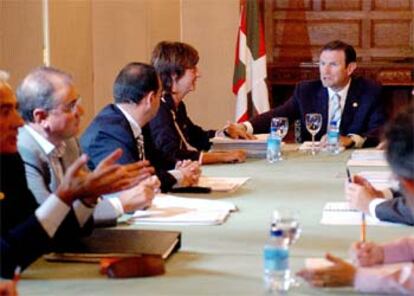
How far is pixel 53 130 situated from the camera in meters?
3.23

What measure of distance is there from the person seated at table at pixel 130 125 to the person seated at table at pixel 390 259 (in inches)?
61.4

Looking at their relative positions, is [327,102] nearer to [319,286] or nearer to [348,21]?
[348,21]

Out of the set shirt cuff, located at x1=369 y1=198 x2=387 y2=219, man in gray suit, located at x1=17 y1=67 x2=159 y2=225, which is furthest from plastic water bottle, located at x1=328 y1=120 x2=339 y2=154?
man in gray suit, located at x1=17 y1=67 x2=159 y2=225

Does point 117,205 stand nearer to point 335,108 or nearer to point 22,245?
point 22,245

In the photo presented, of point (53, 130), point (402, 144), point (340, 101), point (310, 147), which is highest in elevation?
point (402, 144)

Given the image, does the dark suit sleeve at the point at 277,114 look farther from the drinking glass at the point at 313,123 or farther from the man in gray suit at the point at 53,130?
the man in gray suit at the point at 53,130

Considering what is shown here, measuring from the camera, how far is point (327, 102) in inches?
246

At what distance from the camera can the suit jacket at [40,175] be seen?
306 centimetres

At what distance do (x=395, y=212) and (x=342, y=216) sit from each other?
0.24 m

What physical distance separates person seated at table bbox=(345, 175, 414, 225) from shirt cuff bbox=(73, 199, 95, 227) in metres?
1.04

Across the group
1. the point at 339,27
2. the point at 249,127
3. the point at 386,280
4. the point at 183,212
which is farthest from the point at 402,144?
the point at 339,27

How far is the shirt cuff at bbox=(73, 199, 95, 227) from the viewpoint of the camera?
2861 mm

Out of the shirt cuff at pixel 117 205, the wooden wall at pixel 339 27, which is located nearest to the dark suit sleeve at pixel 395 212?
the shirt cuff at pixel 117 205

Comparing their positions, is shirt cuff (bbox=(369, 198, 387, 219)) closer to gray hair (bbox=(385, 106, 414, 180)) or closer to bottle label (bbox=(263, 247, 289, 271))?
bottle label (bbox=(263, 247, 289, 271))
